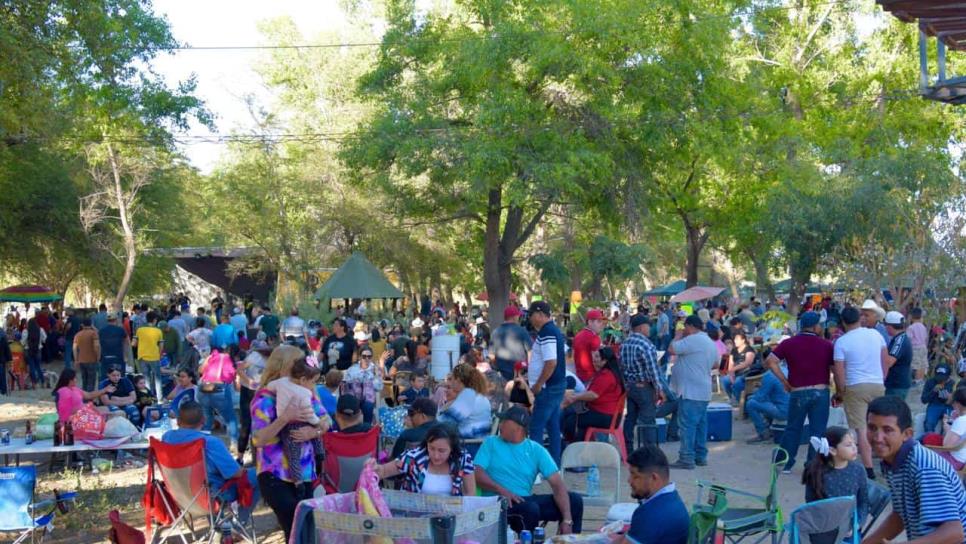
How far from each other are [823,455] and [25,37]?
935 cm

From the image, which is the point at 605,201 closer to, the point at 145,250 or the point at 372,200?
the point at 372,200

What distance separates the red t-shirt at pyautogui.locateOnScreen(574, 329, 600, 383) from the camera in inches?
394

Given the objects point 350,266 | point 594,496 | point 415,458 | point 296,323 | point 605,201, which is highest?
point 605,201

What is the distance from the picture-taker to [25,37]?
10812 millimetres

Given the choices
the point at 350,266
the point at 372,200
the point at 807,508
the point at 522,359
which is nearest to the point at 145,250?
the point at 372,200

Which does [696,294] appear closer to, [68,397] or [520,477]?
[68,397]

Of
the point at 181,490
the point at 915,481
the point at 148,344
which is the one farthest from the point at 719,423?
the point at 148,344

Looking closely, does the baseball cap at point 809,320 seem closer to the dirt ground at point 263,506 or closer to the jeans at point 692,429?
the jeans at point 692,429

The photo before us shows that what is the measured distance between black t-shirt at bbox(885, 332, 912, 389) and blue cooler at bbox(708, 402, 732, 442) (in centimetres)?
208

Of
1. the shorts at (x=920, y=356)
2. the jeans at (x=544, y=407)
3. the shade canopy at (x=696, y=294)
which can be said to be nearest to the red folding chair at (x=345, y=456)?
the jeans at (x=544, y=407)

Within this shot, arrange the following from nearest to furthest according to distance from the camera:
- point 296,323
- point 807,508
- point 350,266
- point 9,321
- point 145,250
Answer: point 807,508 → point 296,323 → point 350,266 → point 9,321 → point 145,250

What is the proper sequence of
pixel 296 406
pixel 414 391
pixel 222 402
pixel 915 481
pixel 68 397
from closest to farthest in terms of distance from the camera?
1. pixel 915 481
2. pixel 296 406
3. pixel 68 397
4. pixel 222 402
5. pixel 414 391

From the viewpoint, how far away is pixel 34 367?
20062mm

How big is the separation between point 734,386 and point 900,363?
4190mm
